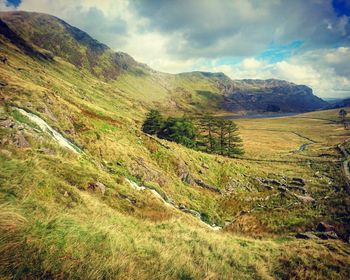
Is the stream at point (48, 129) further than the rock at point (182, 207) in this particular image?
No

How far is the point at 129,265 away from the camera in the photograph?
15.3 feet

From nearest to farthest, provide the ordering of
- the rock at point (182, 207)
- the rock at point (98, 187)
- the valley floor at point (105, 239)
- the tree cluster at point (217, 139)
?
the valley floor at point (105, 239) → the rock at point (98, 187) → the rock at point (182, 207) → the tree cluster at point (217, 139)

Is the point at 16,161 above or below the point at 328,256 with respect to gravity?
above

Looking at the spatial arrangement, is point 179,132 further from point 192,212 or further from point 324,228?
point 324,228

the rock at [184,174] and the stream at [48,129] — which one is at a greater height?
the stream at [48,129]

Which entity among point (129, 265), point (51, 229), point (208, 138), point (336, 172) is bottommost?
point (336, 172)

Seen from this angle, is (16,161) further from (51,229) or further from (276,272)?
(276,272)

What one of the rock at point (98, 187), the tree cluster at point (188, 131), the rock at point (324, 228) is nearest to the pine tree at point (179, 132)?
the tree cluster at point (188, 131)

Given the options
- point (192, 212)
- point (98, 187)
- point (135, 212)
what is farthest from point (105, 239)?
point (192, 212)

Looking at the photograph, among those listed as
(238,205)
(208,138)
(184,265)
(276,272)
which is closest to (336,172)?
(208,138)

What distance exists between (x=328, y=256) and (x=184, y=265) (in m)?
7.18

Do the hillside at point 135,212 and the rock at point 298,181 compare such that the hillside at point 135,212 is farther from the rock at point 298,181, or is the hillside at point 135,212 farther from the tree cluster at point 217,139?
the tree cluster at point 217,139

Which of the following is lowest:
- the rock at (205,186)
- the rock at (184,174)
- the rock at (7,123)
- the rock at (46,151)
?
the rock at (205,186)

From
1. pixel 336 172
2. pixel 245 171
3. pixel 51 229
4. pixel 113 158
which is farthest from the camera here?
pixel 336 172
